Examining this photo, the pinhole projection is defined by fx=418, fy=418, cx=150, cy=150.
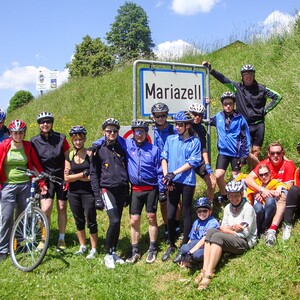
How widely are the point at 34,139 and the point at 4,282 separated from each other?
2244mm

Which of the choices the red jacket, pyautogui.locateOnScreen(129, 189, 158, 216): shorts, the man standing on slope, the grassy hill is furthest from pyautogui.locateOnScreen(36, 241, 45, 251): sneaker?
the man standing on slope

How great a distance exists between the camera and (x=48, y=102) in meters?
21.3

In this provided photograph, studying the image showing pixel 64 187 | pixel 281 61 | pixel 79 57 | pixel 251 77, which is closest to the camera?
pixel 64 187

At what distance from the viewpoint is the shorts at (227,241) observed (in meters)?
5.26

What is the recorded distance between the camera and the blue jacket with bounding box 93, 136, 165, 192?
6164 mm

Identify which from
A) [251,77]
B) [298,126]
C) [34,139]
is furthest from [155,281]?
[298,126]

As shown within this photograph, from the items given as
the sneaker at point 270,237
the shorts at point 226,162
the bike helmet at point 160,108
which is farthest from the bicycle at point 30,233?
the sneaker at point 270,237

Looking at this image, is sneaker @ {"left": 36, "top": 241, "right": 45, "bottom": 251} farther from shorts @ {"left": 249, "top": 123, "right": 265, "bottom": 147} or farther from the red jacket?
shorts @ {"left": 249, "top": 123, "right": 265, "bottom": 147}

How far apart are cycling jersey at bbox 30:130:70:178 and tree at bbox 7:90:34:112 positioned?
2737 cm

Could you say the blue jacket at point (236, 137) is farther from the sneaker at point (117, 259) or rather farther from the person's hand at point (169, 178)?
the sneaker at point (117, 259)

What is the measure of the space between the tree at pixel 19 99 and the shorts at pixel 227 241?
2970 cm

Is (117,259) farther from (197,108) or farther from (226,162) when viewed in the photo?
(197,108)

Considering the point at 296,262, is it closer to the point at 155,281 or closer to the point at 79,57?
the point at 155,281

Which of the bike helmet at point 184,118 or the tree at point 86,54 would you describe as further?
the tree at point 86,54
